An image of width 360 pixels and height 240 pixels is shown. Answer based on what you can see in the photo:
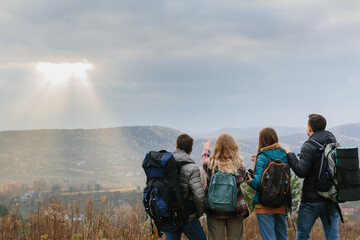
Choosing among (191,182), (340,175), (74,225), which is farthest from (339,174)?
(74,225)

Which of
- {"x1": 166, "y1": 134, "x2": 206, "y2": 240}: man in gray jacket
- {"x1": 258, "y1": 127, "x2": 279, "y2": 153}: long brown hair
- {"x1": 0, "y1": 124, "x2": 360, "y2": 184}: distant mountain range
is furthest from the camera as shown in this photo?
{"x1": 0, "y1": 124, "x2": 360, "y2": 184}: distant mountain range

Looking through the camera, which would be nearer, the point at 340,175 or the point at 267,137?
the point at 340,175

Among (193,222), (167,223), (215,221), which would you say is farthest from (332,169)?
(167,223)

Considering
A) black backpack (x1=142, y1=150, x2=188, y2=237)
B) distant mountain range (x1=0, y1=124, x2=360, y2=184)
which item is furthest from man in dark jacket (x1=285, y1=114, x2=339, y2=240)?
distant mountain range (x1=0, y1=124, x2=360, y2=184)

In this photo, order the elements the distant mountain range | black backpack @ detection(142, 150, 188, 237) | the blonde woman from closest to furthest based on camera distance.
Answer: black backpack @ detection(142, 150, 188, 237), the blonde woman, the distant mountain range

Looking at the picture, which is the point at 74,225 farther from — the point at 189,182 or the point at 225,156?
the point at 225,156

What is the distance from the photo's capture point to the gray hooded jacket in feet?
13.5

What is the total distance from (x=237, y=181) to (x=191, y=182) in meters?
0.59

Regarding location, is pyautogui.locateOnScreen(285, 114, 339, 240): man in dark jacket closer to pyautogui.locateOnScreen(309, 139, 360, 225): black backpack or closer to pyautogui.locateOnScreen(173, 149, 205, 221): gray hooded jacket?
pyautogui.locateOnScreen(309, 139, 360, 225): black backpack

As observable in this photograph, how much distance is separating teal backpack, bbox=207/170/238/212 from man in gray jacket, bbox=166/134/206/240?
0.14m

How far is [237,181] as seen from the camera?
4266mm

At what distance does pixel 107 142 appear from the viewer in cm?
19812

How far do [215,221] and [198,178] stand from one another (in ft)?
2.06

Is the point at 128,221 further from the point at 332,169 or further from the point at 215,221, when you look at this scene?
the point at 332,169
